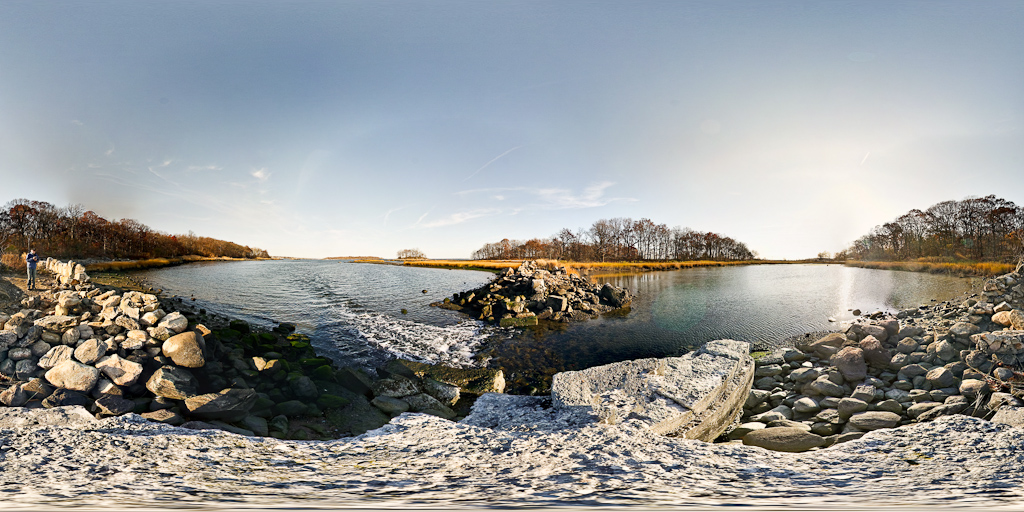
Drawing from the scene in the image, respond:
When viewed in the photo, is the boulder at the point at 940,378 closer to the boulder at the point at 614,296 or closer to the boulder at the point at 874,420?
the boulder at the point at 874,420

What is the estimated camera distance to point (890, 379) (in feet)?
19.8

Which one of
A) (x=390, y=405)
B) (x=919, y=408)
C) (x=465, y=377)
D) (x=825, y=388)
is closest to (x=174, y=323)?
(x=390, y=405)

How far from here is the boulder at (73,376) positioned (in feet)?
12.3

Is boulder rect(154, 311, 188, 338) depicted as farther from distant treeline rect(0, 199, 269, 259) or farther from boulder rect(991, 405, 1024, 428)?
distant treeline rect(0, 199, 269, 259)

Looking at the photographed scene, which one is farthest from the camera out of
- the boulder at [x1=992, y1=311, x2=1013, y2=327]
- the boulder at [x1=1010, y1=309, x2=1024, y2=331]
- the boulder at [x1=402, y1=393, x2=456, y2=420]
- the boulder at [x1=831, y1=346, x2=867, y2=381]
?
the boulder at [x1=831, y1=346, x2=867, y2=381]

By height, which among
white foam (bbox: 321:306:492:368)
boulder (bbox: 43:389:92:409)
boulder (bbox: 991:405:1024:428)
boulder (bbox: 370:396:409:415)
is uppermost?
boulder (bbox: 43:389:92:409)

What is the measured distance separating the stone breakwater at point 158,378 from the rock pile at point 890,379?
219 inches

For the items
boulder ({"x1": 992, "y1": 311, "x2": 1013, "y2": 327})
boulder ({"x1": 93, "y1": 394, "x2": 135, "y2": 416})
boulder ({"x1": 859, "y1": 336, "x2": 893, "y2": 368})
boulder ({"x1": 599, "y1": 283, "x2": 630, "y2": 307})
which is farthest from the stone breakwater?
boulder ({"x1": 599, "y1": 283, "x2": 630, "y2": 307})

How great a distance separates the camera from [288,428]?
421cm

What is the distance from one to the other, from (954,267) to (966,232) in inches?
133

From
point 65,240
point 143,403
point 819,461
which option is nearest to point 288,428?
point 143,403

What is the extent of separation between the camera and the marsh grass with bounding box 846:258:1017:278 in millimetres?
14823

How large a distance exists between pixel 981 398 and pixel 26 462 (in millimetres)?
10603

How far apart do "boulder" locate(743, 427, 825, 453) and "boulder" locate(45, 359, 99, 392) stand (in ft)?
27.3
